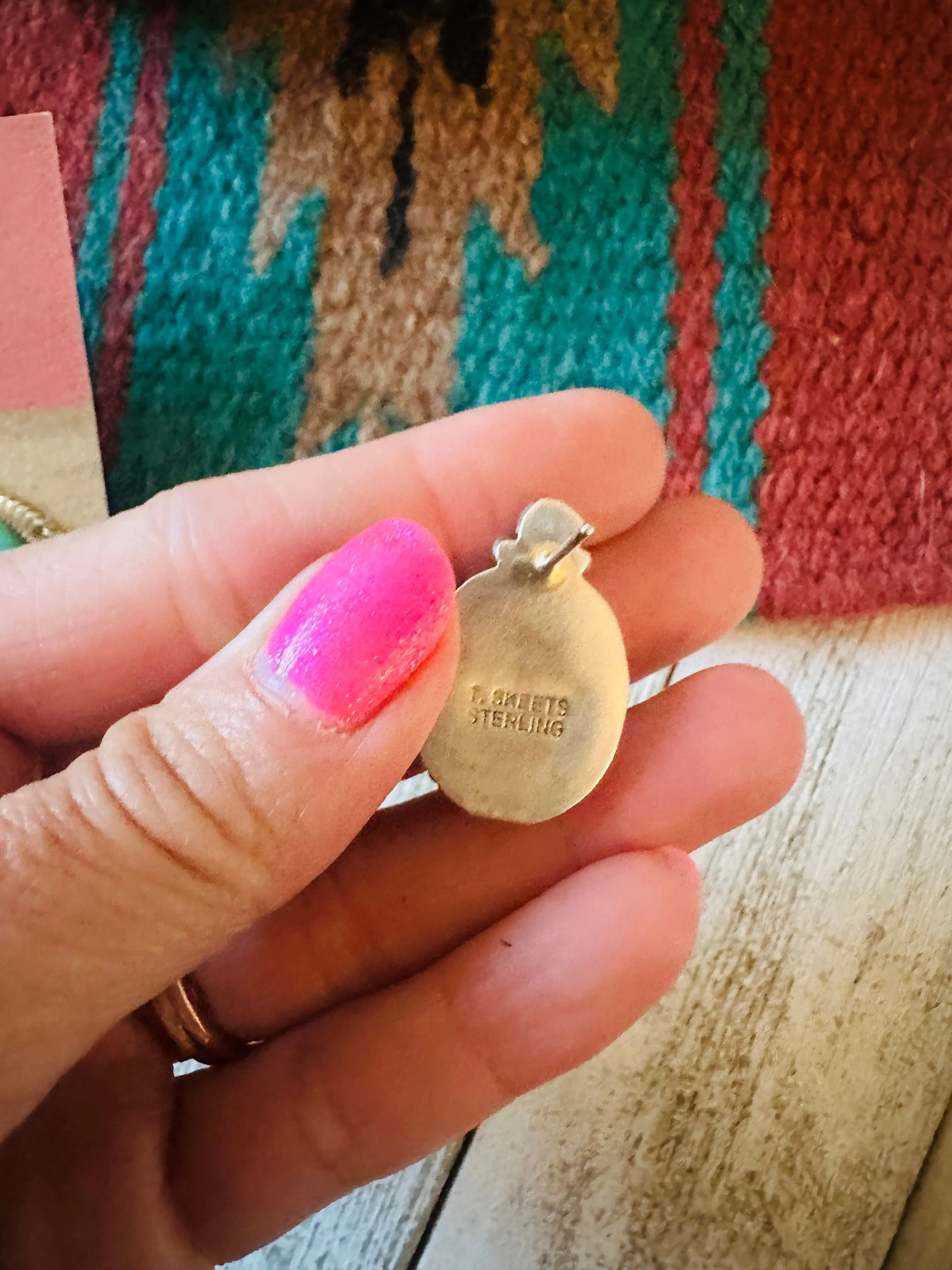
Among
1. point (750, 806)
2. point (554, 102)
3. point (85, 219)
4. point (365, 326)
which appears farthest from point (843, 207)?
point (85, 219)

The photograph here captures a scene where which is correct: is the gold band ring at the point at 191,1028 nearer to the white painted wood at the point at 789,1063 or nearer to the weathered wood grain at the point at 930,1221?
the white painted wood at the point at 789,1063

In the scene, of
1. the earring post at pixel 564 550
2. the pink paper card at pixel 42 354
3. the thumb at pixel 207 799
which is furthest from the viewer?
the pink paper card at pixel 42 354

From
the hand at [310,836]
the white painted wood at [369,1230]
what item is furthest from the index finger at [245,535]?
the white painted wood at [369,1230]

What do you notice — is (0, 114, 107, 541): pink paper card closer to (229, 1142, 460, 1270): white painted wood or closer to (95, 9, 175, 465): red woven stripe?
(95, 9, 175, 465): red woven stripe

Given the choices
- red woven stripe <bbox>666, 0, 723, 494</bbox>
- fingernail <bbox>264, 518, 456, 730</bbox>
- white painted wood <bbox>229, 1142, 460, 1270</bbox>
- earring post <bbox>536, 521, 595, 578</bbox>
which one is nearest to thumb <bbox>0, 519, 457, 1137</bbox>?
fingernail <bbox>264, 518, 456, 730</bbox>

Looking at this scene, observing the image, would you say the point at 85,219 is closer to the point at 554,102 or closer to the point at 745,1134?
the point at 554,102
